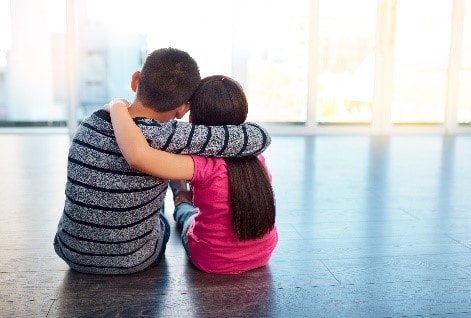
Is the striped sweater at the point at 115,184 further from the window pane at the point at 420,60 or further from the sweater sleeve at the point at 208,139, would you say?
the window pane at the point at 420,60

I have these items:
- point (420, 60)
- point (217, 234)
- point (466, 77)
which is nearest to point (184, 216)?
point (217, 234)

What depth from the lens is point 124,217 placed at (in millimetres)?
1576

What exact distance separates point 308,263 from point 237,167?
0.47 metres

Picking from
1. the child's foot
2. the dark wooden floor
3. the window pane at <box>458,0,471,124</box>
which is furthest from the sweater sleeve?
the window pane at <box>458,0,471,124</box>

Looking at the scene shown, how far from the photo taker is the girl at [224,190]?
1.55 m

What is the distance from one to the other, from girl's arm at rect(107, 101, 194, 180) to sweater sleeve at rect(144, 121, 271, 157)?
0.11 feet

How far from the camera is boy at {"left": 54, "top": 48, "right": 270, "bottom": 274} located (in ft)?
4.97

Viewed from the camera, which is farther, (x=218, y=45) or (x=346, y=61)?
(x=346, y=61)

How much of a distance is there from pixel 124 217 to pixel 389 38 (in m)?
4.81

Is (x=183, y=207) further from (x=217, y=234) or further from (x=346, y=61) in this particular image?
(x=346, y=61)

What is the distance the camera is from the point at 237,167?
5.26 ft

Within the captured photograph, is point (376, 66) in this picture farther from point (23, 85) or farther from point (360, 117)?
point (23, 85)

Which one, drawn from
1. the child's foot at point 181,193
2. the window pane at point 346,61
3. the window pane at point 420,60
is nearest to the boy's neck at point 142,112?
the child's foot at point 181,193

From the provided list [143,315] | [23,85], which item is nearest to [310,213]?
[143,315]
